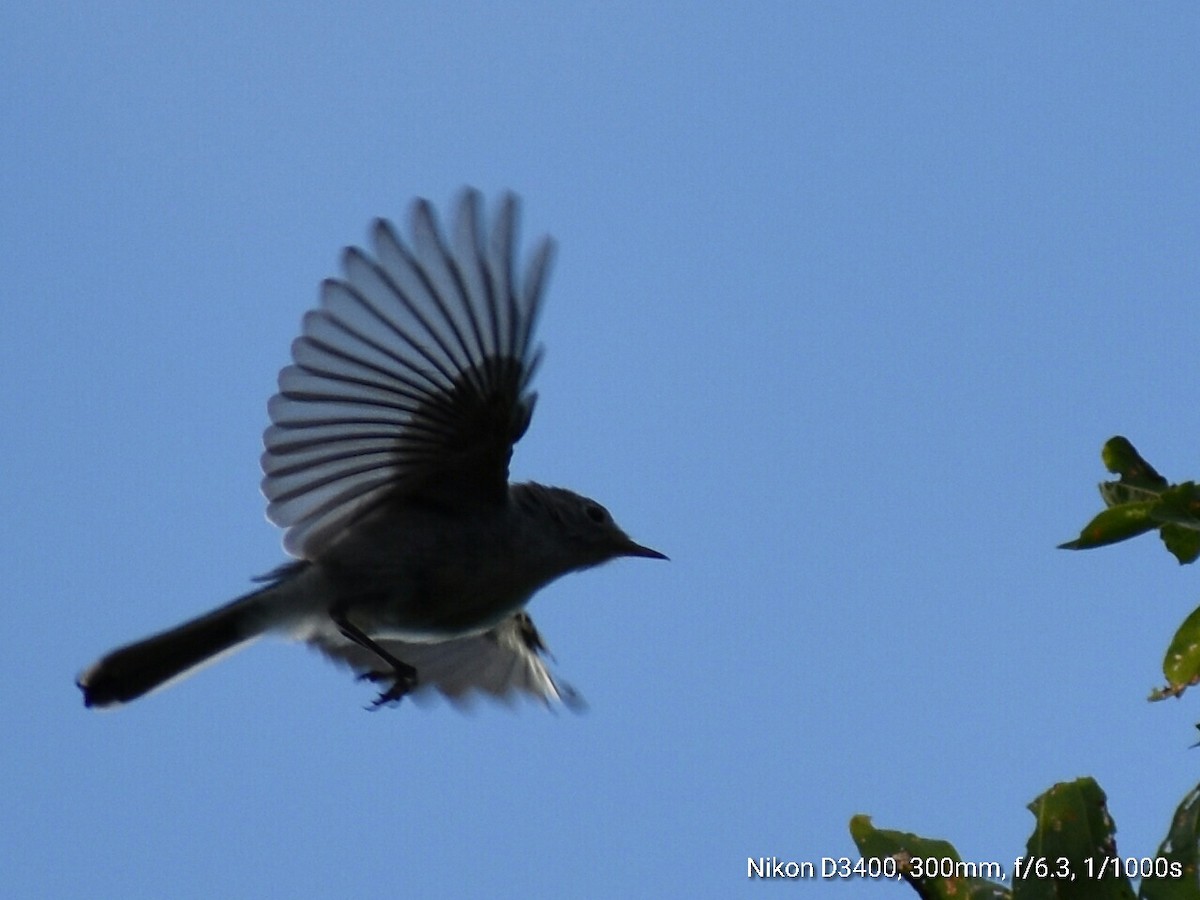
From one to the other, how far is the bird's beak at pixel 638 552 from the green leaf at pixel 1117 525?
3140 mm

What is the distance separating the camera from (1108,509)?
3645 millimetres

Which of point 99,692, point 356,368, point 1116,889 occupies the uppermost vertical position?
point 356,368

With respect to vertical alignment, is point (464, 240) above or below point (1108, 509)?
above

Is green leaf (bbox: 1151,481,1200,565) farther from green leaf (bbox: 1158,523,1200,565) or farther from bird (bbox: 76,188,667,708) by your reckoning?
bird (bbox: 76,188,667,708)

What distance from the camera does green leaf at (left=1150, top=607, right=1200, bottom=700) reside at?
12.4ft

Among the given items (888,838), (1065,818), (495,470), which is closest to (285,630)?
(495,470)

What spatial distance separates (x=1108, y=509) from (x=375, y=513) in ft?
11.5

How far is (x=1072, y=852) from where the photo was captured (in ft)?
11.4

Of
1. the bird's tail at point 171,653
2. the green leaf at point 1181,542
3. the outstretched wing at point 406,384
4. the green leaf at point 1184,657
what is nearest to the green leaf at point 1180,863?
the green leaf at point 1184,657

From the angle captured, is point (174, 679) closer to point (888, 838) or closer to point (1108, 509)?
point (888, 838)

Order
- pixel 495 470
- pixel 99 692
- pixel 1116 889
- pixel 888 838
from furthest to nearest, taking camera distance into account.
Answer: pixel 495 470 < pixel 99 692 < pixel 888 838 < pixel 1116 889

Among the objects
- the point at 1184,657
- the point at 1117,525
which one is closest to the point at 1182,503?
the point at 1117,525

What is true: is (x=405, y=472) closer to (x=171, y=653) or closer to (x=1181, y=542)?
(x=171, y=653)

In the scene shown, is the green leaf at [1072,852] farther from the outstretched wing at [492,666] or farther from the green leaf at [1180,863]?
the outstretched wing at [492,666]
